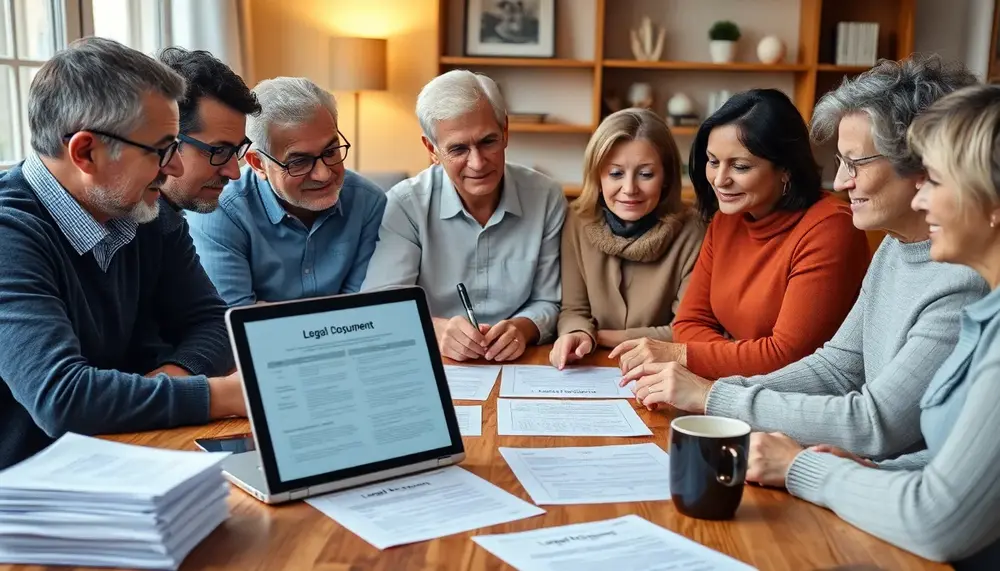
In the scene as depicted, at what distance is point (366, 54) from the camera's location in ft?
15.6

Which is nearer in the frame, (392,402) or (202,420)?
(392,402)

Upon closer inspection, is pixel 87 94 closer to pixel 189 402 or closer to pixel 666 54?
pixel 189 402

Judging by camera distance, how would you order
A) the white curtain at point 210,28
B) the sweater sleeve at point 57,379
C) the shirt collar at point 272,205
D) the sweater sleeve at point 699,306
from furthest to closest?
the white curtain at point 210,28 → the shirt collar at point 272,205 → the sweater sleeve at point 699,306 → the sweater sleeve at point 57,379

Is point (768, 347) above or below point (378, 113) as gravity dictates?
below

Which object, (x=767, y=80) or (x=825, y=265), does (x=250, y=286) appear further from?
(x=767, y=80)

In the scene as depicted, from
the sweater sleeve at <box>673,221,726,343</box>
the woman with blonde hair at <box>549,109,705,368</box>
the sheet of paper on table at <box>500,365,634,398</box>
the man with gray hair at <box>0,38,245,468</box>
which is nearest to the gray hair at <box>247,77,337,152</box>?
the man with gray hair at <box>0,38,245,468</box>

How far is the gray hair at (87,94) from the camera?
1.42 meters

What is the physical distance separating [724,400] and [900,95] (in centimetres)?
57

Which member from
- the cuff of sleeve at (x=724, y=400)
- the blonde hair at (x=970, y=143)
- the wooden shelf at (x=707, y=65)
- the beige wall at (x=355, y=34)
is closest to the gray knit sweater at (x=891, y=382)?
the cuff of sleeve at (x=724, y=400)

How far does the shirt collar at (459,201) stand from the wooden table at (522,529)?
48.7 inches

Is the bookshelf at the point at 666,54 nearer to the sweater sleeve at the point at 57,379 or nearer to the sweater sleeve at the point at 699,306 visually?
the sweater sleeve at the point at 699,306

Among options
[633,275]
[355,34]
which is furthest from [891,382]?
[355,34]

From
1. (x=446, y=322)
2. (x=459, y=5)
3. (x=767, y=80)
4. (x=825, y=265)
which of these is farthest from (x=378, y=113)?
(x=825, y=265)

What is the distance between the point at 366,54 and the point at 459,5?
563 millimetres
